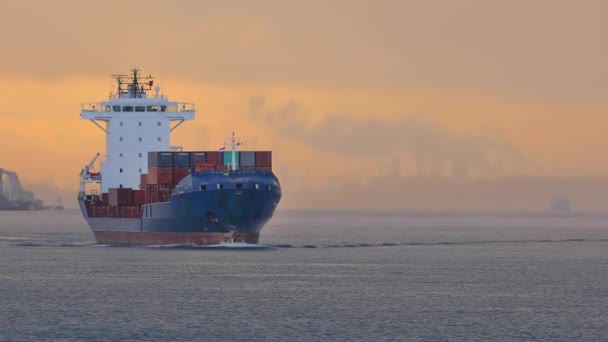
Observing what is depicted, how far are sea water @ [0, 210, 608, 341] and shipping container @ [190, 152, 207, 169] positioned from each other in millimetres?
7380

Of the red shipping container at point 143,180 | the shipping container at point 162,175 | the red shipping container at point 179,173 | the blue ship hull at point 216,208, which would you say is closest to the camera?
the blue ship hull at point 216,208

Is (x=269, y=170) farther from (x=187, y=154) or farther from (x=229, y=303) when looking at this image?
(x=229, y=303)

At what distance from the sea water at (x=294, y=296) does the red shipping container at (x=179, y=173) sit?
5945 millimetres

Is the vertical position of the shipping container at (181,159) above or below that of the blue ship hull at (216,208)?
above

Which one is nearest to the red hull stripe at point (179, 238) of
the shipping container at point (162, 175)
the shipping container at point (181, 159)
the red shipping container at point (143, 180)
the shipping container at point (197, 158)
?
the shipping container at point (162, 175)

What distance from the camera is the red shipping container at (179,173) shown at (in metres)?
109

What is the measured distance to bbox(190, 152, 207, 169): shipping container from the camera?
10919cm

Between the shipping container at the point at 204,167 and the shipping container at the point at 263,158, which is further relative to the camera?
Answer: the shipping container at the point at 263,158

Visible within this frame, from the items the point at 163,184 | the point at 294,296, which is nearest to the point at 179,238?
the point at 163,184

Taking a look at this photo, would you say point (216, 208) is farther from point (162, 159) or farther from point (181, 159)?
point (162, 159)

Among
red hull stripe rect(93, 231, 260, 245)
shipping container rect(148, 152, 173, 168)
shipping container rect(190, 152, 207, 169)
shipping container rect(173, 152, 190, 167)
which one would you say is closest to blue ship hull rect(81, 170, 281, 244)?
red hull stripe rect(93, 231, 260, 245)

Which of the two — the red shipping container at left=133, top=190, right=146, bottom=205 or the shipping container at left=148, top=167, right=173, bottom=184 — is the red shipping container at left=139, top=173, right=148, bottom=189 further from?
the shipping container at left=148, top=167, right=173, bottom=184

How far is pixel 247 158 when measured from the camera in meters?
108

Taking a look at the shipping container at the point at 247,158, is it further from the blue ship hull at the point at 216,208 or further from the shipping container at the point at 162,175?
the shipping container at the point at 162,175
